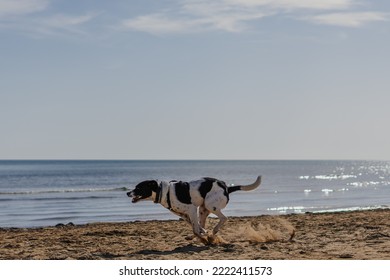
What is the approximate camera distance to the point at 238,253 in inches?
417

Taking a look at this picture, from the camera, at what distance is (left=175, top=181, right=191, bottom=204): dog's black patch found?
11.7 meters

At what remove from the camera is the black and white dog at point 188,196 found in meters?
11.7

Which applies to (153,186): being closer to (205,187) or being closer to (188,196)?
(188,196)

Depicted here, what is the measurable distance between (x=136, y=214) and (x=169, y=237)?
9083 mm

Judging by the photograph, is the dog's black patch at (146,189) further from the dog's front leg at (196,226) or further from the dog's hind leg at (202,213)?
the dog's hind leg at (202,213)

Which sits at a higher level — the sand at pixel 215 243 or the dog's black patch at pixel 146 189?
the dog's black patch at pixel 146 189

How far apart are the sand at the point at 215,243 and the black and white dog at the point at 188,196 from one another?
0.53 metres

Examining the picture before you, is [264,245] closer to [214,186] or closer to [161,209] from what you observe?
[214,186]

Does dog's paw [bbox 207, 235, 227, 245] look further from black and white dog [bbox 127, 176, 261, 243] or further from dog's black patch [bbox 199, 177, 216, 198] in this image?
dog's black patch [bbox 199, 177, 216, 198]

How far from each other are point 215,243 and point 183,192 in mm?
1044

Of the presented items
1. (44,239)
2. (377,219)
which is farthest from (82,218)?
→ (377,219)

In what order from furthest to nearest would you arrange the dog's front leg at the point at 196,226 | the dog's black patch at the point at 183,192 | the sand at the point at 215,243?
the dog's black patch at the point at 183,192
the dog's front leg at the point at 196,226
the sand at the point at 215,243

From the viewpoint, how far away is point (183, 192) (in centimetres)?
1175

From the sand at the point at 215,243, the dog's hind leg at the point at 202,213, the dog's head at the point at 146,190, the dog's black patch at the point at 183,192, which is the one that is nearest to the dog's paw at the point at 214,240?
the sand at the point at 215,243
